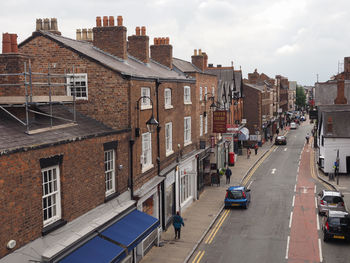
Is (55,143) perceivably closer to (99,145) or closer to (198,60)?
(99,145)

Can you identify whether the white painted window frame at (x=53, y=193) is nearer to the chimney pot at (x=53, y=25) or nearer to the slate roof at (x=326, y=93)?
the chimney pot at (x=53, y=25)

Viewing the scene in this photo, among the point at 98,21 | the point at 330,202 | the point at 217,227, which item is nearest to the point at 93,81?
the point at 98,21

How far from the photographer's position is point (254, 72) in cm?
8819

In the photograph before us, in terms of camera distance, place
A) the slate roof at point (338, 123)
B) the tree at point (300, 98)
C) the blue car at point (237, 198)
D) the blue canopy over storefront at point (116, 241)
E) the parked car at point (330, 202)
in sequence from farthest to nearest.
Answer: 1. the tree at point (300, 98)
2. the slate roof at point (338, 123)
3. the blue car at point (237, 198)
4. the parked car at point (330, 202)
5. the blue canopy over storefront at point (116, 241)

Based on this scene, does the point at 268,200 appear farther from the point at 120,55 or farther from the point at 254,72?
the point at 254,72

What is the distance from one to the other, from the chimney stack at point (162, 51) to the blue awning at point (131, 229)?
15070 mm

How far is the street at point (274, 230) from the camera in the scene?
1947 cm

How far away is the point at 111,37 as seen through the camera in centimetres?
2153

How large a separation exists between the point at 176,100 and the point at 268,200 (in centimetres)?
1162

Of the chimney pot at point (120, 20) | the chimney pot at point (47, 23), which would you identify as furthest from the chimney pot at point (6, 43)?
the chimney pot at point (47, 23)

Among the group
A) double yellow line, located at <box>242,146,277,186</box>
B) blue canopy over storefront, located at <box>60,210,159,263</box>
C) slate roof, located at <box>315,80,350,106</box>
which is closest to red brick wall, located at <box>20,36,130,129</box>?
blue canopy over storefront, located at <box>60,210,159,263</box>

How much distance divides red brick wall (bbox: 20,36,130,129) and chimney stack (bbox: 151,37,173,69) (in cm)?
1173

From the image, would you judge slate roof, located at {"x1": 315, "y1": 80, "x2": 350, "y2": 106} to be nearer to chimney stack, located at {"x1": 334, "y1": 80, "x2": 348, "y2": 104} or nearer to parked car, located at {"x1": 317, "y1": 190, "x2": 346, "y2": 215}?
chimney stack, located at {"x1": 334, "y1": 80, "x2": 348, "y2": 104}

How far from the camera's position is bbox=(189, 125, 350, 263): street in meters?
19.5
